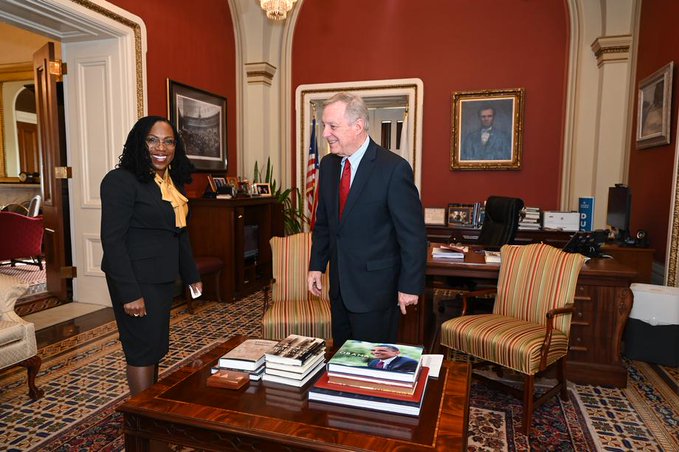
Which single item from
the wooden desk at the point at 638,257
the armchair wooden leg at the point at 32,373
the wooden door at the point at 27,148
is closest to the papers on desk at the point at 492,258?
the wooden desk at the point at 638,257

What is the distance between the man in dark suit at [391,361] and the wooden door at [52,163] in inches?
161

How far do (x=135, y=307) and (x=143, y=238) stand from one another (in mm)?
301

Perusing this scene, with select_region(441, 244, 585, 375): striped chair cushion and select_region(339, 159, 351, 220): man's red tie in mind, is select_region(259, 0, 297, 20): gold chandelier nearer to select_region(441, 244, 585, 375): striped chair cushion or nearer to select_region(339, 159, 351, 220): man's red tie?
select_region(339, 159, 351, 220): man's red tie

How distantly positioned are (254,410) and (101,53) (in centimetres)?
411

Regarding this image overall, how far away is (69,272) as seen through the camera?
4.63 metres

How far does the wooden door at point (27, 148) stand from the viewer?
353 inches

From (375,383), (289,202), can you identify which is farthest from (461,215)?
(375,383)

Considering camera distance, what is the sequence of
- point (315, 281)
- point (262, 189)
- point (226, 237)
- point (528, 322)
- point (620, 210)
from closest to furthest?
point (315, 281) → point (528, 322) → point (620, 210) → point (226, 237) → point (262, 189)

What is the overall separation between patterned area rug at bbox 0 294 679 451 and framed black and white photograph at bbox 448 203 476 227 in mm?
2628

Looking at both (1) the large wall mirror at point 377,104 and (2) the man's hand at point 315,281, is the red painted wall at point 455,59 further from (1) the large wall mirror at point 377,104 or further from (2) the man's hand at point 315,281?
(2) the man's hand at point 315,281

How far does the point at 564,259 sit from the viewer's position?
8.88 feet

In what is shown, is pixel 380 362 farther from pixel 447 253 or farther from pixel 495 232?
pixel 495 232

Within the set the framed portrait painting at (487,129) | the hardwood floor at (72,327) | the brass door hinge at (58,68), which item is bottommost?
the hardwood floor at (72,327)

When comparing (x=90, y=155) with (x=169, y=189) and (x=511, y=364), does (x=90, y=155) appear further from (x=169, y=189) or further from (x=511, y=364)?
(x=511, y=364)
